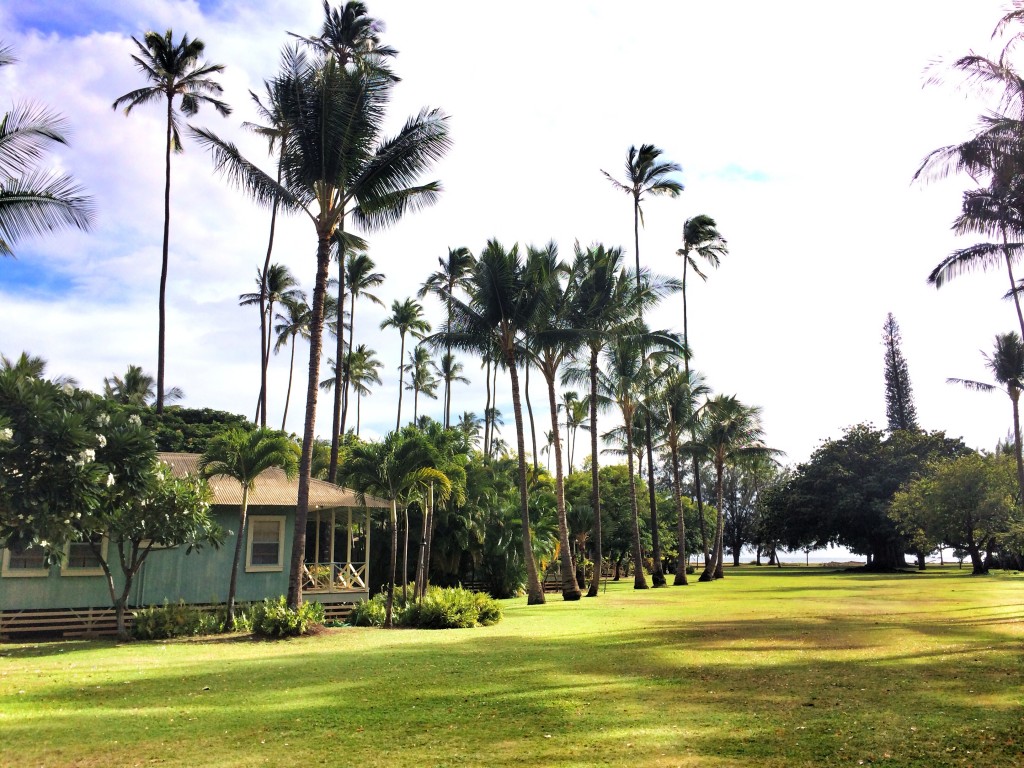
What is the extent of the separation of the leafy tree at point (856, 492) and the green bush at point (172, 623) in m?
52.4

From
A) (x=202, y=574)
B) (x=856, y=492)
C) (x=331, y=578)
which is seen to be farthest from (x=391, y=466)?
(x=856, y=492)

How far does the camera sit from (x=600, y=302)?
101 feet

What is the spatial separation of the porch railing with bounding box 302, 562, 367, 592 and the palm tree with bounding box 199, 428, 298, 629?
3.06 m

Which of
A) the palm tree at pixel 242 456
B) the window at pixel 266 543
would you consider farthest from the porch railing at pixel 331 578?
the palm tree at pixel 242 456

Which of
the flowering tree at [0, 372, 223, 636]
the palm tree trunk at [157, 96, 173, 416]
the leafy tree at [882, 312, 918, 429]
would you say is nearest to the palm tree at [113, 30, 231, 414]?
the palm tree trunk at [157, 96, 173, 416]

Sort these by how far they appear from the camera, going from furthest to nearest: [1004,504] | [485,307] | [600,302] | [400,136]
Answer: [1004,504]
[600,302]
[485,307]
[400,136]

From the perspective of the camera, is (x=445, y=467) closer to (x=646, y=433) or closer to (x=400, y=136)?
(x=400, y=136)

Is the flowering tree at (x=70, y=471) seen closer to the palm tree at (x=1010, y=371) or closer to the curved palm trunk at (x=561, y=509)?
the curved palm trunk at (x=561, y=509)

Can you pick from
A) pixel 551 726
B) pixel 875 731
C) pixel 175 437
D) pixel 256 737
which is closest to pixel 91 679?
pixel 256 737

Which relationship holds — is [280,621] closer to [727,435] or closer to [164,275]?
[164,275]

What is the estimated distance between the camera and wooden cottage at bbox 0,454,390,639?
18.9 m

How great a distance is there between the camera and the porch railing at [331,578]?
2212cm

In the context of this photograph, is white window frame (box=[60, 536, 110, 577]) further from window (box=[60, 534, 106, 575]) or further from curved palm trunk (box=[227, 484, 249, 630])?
curved palm trunk (box=[227, 484, 249, 630])

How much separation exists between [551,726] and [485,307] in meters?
20.8
